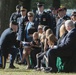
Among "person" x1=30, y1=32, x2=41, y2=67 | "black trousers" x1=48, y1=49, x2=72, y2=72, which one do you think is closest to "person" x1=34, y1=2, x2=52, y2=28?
"person" x1=30, y1=32, x2=41, y2=67

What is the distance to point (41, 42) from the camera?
13562 mm

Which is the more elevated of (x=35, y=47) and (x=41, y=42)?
(x=41, y=42)

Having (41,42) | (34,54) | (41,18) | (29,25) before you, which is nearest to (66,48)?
(41,42)

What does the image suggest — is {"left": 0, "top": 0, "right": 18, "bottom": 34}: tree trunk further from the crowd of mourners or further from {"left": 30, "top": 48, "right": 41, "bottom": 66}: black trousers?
{"left": 30, "top": 48, "right": 41, "bottom": 66}: black trousers

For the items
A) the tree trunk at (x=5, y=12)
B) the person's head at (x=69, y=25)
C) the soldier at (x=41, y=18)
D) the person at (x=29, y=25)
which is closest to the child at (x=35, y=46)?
the person at (x=29, y=25)

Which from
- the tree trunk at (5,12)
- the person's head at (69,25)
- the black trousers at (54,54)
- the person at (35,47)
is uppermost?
the tree trunk at (5,12)

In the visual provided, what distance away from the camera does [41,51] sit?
13.6 meters

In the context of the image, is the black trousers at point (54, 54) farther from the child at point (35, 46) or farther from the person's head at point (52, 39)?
the child at point (35, 46)

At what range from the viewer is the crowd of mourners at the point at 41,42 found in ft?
38.8

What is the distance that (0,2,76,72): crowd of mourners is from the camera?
1182cm

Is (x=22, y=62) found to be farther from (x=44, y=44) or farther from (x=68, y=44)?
(x=68, y=44)

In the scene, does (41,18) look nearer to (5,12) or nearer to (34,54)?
(34,54)

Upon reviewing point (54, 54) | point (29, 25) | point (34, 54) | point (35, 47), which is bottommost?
point (54, 54)

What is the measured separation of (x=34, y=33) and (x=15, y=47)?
78 cm
